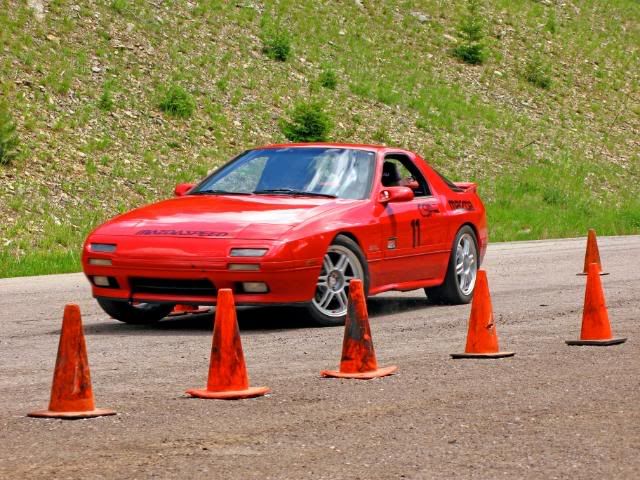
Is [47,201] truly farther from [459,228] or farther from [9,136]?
[459,228]

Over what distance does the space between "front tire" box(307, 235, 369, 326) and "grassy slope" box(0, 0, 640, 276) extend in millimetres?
7838

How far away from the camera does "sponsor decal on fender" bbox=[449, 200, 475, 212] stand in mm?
13145

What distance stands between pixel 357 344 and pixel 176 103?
2274 cm

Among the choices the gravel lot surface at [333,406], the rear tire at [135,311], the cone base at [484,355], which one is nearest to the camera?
the gravel lot surface at [333,406]

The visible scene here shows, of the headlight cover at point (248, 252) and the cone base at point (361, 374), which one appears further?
the headlight cover at point (248, 252)

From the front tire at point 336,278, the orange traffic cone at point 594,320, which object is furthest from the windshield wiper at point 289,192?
the orange traffic cone at point 594,320

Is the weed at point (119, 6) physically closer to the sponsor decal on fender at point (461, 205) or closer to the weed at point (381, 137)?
the weed at point (381, 137)

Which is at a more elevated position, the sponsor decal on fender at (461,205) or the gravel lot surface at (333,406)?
the sponsor decal on fender at (461,205)

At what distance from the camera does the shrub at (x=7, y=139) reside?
24.7 metres

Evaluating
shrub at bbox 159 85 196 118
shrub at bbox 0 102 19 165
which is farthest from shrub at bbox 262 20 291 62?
shrub at bbox 0 102 19 165

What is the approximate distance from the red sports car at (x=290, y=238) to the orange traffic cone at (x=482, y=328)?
6.18 ft

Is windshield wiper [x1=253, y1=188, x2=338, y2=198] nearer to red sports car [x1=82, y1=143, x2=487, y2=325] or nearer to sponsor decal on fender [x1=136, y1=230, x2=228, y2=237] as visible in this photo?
red sports car [x1=82, y1=143, x2=487, y2=325]

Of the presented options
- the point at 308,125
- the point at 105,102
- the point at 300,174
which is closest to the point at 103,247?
the point at 300,174

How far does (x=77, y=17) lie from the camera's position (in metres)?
32.3
